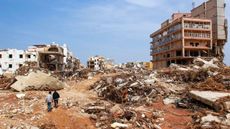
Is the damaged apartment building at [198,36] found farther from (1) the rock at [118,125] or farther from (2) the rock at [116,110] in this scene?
(1) the rock at [118,125]

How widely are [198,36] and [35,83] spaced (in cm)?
3777

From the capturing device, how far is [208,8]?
201 feet

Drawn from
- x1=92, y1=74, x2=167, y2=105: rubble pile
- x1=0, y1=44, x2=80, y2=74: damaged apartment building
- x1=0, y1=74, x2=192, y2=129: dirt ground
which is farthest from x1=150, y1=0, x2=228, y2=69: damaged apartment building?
x1=0, y1=74, x2=192, y2=129: dirt ground

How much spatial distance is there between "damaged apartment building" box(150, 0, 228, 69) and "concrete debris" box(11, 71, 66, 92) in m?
33.7

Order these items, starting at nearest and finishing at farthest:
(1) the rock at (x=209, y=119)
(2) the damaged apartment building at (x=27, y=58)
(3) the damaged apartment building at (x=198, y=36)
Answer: (1) the rock at (x=209, y=119)
(3) the damaged apartment building at (x=198, y=36)
(2) the damaged apartment building at (x=27, y=58)

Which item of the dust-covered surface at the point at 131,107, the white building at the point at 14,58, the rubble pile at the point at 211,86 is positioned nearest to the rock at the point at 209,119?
the dust-covered surface at the point at 131,107

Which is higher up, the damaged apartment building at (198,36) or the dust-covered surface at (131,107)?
the damaged apartment building at (198,36)

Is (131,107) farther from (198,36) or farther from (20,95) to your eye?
(198,36)

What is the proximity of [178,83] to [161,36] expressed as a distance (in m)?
42.0

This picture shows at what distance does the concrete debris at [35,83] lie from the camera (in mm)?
25438

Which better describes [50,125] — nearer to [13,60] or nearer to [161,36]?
[13,60]

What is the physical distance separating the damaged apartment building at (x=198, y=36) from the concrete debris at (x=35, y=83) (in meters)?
33.7

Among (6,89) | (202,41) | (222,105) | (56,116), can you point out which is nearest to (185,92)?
(222,105)

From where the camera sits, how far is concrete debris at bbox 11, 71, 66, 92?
83.5 ft
